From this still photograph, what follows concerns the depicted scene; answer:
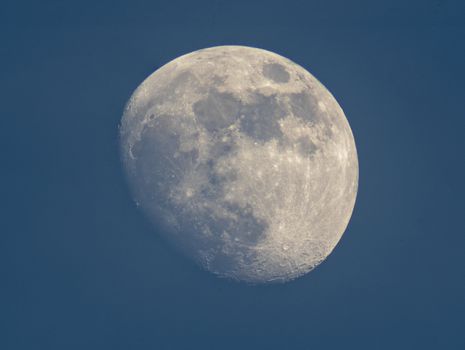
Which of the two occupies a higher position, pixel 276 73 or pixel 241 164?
pixel 276 73

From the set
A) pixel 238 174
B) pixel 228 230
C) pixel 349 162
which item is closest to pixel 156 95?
pixel 238 174

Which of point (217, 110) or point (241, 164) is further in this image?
point (217, 110)

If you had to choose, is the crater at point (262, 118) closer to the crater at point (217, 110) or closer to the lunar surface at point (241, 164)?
the lunar surface at point (241, 164)

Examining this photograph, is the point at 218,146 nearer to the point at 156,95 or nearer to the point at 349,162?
the point at 156,95

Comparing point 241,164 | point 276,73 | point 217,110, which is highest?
point 276,73

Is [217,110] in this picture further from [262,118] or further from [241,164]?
[241,164]

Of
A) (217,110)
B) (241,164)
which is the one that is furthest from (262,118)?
(241,164)

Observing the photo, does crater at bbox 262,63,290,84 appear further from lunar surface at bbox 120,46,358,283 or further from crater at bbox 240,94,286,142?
crater at bbox 240,94,286,142

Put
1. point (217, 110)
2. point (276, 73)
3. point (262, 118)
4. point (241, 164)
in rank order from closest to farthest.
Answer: point (241, 164) < point (217, 110) < point (262, 118) < point (276, 73)

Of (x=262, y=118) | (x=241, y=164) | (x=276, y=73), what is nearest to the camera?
(x=241, y=164)
